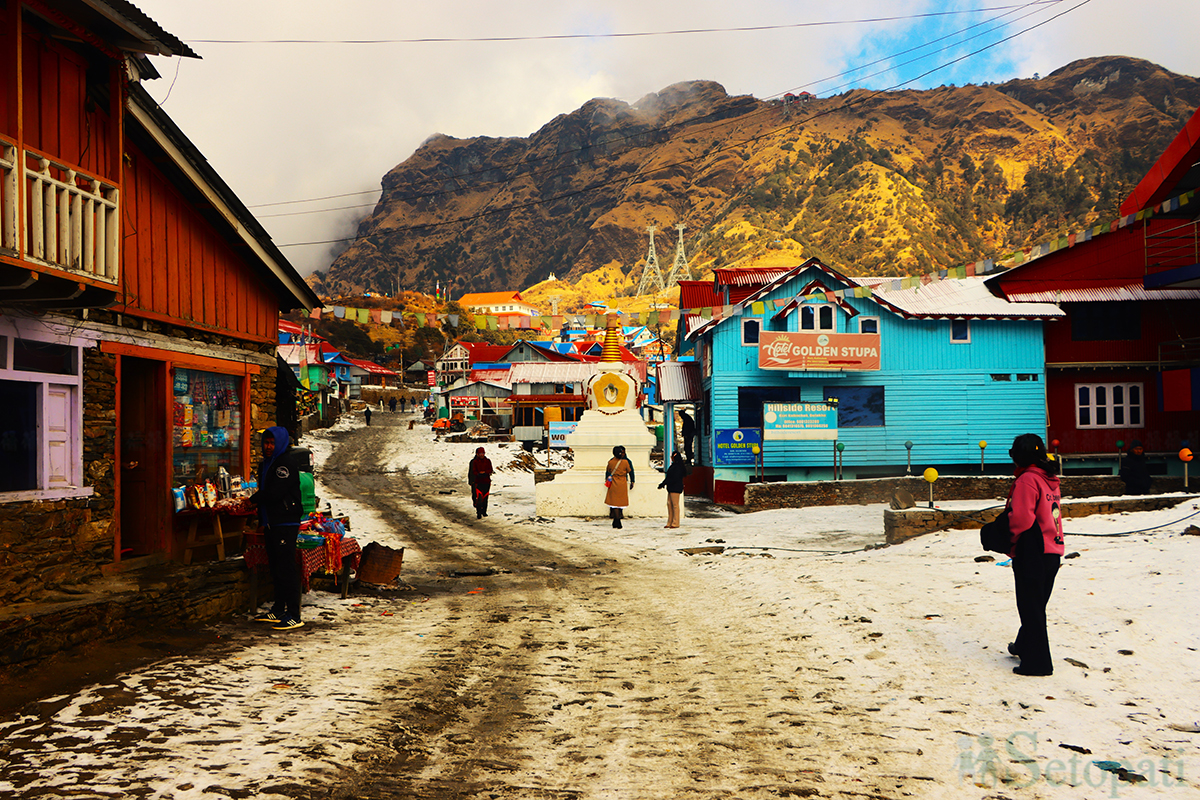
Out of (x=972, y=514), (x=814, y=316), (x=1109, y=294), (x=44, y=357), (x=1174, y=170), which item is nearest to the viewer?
(x=44, y=357)

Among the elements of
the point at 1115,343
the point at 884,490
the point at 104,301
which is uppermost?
the point at 1115,343

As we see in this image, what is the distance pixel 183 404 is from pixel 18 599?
3.61 metres

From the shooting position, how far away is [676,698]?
6.07 m

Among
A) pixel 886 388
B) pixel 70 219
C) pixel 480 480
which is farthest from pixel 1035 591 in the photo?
pixel 886 388

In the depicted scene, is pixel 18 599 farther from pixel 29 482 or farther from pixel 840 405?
pixel 840 405

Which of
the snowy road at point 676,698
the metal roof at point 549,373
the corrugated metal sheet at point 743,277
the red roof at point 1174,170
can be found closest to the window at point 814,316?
the corrugated metal sheet at point 743,277

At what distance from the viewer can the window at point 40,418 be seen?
772cm

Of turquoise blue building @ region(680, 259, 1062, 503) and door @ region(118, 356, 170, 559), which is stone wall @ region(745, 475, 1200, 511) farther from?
door @ region(118, 356, 170, 559)

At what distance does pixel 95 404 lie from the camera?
8.84m

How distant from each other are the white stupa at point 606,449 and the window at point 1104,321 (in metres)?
15.6

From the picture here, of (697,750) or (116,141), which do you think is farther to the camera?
(116,141)

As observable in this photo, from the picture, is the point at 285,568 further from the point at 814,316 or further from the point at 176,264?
the point at 814,316

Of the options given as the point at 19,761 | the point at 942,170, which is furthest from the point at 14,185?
the point at 942,170

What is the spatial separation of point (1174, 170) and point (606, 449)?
17966mm
